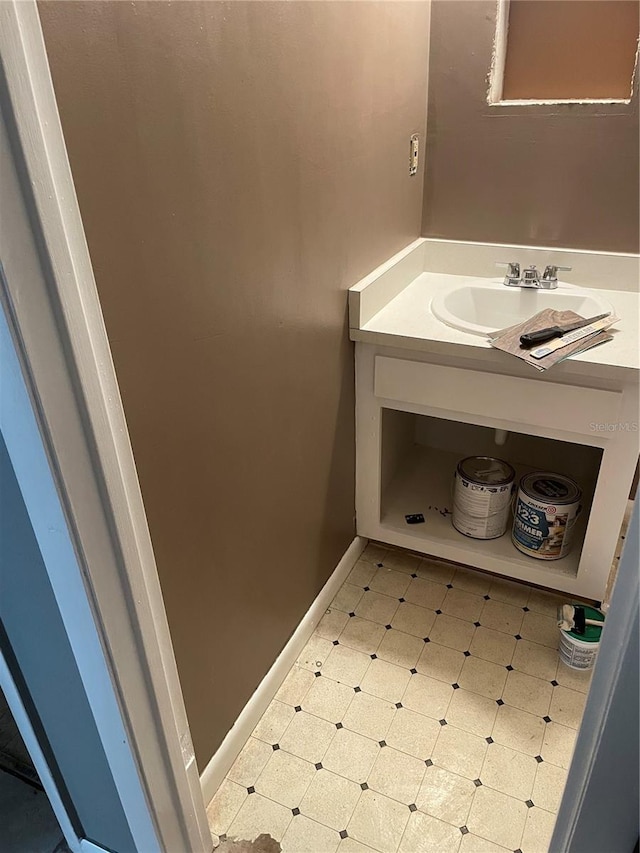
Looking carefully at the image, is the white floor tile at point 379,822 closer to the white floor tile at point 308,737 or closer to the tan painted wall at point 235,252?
the white floor tile at point 308,737

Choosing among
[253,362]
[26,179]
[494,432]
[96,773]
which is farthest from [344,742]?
[26,179]

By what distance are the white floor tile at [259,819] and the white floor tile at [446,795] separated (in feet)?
0.90

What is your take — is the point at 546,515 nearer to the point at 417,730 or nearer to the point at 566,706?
the point at 566,706

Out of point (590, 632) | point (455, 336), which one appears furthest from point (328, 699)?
point (455, 336)

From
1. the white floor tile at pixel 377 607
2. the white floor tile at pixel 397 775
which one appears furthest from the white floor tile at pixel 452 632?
the white floor tile at pixel 397 775

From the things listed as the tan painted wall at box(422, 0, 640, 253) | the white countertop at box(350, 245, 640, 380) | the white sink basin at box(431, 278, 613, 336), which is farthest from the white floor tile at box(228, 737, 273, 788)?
the tan painted wall at box(422, 0, 640, 253)

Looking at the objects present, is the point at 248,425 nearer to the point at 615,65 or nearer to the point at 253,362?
the point at 253,362

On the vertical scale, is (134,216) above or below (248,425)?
above

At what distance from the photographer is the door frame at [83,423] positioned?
575 mm

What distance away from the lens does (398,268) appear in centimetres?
164

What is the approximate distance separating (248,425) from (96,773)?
614 millimetres

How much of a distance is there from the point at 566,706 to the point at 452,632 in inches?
12.3

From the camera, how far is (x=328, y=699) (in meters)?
1.48

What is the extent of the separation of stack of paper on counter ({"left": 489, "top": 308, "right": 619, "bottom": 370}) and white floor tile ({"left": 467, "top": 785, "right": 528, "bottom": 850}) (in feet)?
2.87
